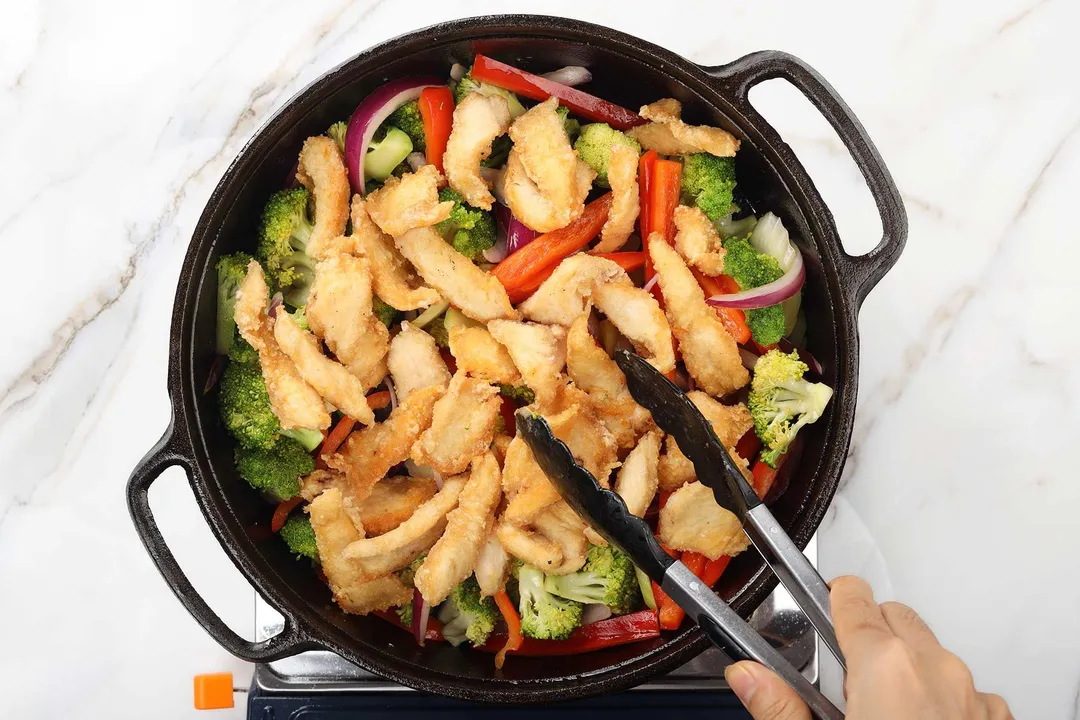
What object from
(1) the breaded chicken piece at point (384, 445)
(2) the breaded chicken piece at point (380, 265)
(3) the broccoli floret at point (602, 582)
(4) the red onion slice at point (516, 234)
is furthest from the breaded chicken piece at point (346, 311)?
(3) the broccoli floret at point (602, 582)

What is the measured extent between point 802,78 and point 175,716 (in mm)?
2358

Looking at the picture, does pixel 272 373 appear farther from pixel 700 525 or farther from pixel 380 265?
pixel 700 525

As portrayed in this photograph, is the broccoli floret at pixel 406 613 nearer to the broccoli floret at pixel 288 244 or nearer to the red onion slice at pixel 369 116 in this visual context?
the broccoli floret at pixel 288 244

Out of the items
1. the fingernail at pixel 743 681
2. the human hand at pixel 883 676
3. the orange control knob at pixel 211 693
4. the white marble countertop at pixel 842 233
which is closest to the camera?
the human hand at pixel 883 676

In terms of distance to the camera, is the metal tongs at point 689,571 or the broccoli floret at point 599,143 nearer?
the metal tongs at point 689,571

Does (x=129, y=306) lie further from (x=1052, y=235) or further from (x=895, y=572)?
(x=1052, y=235)

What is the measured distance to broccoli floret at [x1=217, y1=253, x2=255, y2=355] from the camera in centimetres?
197

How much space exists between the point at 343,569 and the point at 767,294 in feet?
3.75

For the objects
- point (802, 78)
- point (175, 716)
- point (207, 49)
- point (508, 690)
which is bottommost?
point (175, 716)

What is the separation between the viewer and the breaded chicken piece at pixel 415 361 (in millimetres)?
2025

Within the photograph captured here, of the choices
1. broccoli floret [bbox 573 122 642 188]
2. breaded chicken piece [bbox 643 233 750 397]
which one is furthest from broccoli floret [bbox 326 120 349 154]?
breaded chicken piece [bbox 643 233 750 397]

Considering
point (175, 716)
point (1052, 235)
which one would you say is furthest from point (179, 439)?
point (1052, 235)

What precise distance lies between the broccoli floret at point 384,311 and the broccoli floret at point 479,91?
19.9 inches

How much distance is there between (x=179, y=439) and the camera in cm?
185
